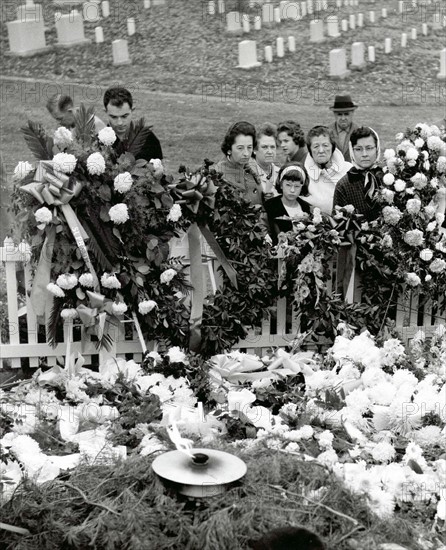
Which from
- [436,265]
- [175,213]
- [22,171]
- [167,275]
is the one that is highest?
[22,171]

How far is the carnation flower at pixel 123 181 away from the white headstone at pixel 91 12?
4614 mm

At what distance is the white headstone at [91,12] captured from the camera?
9.55m

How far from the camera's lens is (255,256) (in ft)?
19.6

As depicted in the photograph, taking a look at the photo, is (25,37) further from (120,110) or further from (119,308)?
(119,308)

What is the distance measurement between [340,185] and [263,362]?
1371 millimetres

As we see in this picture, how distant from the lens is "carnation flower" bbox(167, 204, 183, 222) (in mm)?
5645

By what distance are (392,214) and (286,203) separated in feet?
2.35

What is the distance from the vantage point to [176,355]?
5402mm

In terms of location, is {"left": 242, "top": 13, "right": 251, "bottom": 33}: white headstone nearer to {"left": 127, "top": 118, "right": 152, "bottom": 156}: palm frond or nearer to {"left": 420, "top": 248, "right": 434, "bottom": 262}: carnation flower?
{"left": 127, "top": 118, "right": 152, "bottom": 156}: palm frond

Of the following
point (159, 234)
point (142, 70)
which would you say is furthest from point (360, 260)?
point (142, 70)

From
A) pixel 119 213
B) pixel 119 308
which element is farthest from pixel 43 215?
pixel 119 308

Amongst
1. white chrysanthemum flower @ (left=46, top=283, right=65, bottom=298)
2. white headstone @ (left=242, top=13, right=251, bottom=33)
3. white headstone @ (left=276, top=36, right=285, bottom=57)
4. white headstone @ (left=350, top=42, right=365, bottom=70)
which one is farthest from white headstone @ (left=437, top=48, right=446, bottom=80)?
white chrysanthemum flower @ (left=46, top=283, right=65, bottom=298)

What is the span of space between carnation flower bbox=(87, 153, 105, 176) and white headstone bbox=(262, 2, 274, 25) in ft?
17.5

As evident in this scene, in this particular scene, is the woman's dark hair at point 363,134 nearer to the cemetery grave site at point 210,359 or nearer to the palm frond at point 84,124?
the cemetery grave site at point 210,359
